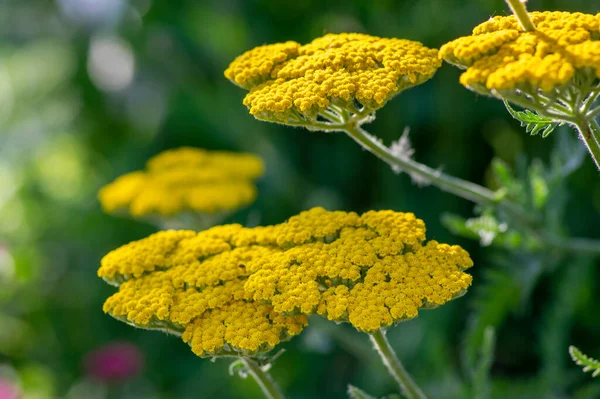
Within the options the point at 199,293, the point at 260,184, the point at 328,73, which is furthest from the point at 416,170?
the point at 260,184

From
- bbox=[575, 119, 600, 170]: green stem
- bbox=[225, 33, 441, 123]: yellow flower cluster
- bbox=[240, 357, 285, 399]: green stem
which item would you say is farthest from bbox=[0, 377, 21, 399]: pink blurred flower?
bbox=[575, 119, 600, 170]: green stem

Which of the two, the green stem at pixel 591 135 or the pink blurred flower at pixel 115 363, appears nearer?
the green stem at pixel 591 135

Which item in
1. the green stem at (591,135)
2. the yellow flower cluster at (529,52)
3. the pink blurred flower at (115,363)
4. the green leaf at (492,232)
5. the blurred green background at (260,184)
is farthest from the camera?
the pink blurred flower at (115,363)

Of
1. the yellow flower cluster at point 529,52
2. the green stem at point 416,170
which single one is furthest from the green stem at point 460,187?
the yellow flower cluster at point 529,52

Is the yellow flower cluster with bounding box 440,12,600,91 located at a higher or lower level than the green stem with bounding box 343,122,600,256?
higher

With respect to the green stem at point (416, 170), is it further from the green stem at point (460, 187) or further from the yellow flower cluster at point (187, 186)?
the yellow flower cluster at point (187, 186)

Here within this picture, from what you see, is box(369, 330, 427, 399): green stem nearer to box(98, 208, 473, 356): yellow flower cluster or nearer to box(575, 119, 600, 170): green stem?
box(98, 208, 473, 356): yellow flower cluster

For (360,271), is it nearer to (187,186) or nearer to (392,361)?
(392,361)

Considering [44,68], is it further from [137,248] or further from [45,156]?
[137,248]
